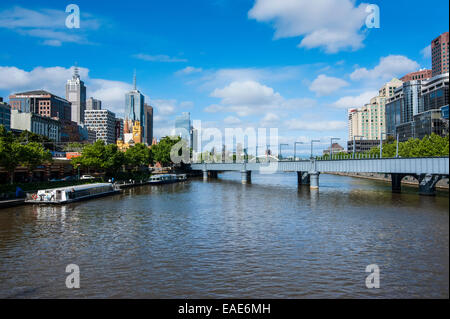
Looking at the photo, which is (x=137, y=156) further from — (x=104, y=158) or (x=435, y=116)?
Result: (x=435, y=116)

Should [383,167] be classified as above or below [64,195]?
above

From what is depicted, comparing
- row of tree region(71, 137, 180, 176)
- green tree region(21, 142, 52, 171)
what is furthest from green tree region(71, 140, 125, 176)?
green tree region(21, 142, 52, 171)

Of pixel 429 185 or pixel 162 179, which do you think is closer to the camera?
pixel 429 185

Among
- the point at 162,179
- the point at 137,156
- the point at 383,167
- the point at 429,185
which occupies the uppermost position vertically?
the point at 137,156

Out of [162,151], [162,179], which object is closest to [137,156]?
[162,179]

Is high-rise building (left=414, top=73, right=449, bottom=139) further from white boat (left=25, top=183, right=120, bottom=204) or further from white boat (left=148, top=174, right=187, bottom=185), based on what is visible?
white boat (left=25, top=183, right=120, bottom=204)

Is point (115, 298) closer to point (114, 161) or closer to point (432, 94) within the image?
point (114, 161)

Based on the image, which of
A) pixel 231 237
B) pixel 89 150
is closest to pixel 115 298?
pixel 231 237

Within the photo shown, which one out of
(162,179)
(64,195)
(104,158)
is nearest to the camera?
(64,195)

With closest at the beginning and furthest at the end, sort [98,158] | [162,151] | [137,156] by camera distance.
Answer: [98,158] → [137,156] → [162,151]

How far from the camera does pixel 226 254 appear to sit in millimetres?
31031

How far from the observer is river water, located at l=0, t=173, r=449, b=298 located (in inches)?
882

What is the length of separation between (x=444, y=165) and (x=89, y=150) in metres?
88.6

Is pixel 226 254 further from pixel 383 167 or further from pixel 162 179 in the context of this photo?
pixel 162 179
